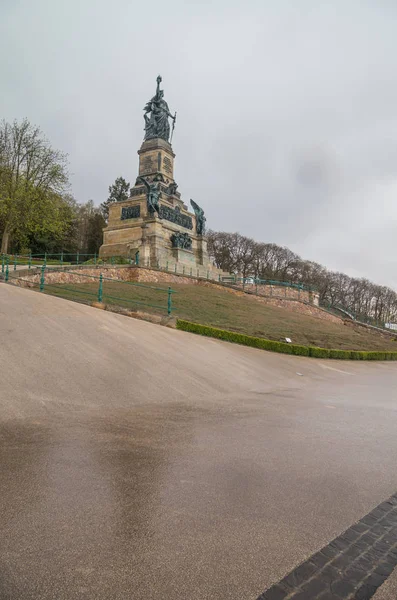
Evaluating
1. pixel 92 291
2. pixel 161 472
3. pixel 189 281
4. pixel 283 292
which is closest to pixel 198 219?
pixel 189 281

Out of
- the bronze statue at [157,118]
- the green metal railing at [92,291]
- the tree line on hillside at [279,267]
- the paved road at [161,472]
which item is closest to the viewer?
the paved road at [161,472]

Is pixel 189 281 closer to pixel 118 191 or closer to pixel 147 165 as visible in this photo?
pixel 147 165

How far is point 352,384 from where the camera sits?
10.5m

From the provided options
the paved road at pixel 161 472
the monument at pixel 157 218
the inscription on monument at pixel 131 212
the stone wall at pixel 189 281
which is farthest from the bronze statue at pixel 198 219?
the paved road at pixel 161 472

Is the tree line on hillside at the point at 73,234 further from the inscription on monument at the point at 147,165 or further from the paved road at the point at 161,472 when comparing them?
the paved road at the point at 161,472

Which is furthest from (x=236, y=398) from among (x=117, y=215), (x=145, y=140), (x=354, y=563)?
(x=145, y=140)

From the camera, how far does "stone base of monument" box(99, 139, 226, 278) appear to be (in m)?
36.2

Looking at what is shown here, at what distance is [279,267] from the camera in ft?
215

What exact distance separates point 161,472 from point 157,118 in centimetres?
4542

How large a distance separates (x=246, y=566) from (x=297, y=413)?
4.36m

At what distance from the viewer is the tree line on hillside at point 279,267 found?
63.2m

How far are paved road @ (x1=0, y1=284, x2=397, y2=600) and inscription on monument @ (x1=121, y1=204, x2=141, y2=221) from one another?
3066 cm

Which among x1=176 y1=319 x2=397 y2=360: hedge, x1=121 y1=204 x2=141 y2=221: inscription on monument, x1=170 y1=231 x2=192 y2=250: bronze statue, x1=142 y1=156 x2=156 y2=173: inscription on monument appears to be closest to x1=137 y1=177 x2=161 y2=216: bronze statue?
x1=121 y1=204 x2=141 y2=221: inscription on monument

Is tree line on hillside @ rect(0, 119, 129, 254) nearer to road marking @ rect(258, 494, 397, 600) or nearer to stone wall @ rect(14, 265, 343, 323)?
stone wall @ rect(14, 265, 343, 323)
